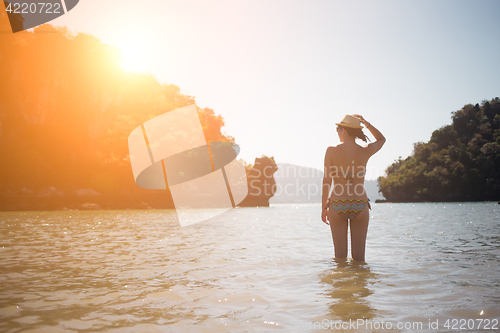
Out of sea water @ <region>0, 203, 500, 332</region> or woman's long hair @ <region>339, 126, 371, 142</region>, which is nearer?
sea water @ <region>0, 203, 500, 332</region>

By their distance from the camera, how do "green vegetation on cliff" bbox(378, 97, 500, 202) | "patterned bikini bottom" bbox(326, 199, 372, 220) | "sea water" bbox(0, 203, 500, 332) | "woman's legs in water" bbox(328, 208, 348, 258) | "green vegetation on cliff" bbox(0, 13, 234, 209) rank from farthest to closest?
"green vegetation on cliff" bbox(378, 97, 500, 202) → "green vegetation on cliff" bbox(0, 13, 234, 209) → "woman's legs in water" bbox(328, 208, 348, 258) → "patterned bikini bottom" bbox(326, 199, 372, 220) → "sea water" bbox(0, 203, 500, 332)

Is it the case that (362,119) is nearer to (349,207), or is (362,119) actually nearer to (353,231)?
(349,207)

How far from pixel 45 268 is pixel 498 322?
18.8 ft

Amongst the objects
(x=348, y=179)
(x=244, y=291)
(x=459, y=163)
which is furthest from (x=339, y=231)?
(x=459, y=163)

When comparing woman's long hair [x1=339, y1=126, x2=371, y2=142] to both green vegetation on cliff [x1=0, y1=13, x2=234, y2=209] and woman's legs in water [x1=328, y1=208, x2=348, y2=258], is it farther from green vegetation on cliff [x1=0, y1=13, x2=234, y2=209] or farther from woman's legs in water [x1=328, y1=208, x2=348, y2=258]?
green vegetation on cliff [x1=0, y1=13, x2=234, y2=209]

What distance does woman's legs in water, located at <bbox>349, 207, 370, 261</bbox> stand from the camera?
4935mm

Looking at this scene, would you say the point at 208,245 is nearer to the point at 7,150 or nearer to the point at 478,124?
the point at 7,150

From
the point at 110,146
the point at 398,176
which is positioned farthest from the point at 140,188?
the point at 398,176

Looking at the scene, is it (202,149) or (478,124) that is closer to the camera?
(202,149)

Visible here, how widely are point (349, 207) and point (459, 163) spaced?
82.6 meters

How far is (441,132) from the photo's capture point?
82000mm

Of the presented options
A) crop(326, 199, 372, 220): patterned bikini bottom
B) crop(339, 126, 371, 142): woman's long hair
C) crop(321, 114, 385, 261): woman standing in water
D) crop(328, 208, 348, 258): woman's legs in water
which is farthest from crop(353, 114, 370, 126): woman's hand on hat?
crop(328, 208, 348, 258): woman's legs in water

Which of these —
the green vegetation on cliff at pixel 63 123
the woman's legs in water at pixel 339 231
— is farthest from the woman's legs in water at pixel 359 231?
the green vegetation on cliff at pixel 63 123

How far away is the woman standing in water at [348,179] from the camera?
16.2 ft
